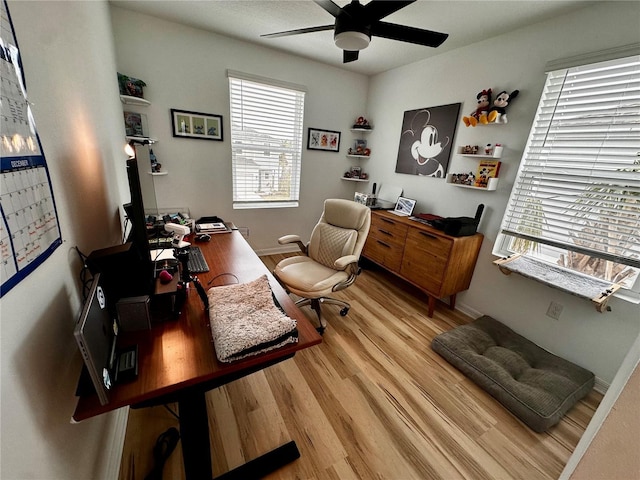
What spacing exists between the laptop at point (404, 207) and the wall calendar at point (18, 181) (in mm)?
2752

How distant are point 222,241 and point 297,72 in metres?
2.33

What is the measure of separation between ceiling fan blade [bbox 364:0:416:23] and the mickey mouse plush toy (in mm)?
1333

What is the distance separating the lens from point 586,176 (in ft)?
5.90

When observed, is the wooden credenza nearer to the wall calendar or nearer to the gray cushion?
the gray cushion

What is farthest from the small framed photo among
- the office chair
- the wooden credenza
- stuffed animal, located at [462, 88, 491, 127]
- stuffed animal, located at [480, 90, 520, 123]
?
stuffed animal, located at [480, 90, 520, 123]

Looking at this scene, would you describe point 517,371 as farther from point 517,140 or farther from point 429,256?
point 517,140

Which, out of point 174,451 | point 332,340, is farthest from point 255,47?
point 174,451

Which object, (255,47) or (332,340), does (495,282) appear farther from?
(255,47)

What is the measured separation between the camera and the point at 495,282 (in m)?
2.32

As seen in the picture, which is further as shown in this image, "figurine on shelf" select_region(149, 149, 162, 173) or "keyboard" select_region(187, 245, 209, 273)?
"figurine on shelf" select_region(149, 149, 162, 173)

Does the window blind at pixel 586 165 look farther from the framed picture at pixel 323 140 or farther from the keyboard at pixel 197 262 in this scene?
the keyboard at pixel 197 262

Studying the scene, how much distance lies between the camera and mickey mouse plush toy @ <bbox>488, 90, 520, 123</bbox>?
2086 millimetres

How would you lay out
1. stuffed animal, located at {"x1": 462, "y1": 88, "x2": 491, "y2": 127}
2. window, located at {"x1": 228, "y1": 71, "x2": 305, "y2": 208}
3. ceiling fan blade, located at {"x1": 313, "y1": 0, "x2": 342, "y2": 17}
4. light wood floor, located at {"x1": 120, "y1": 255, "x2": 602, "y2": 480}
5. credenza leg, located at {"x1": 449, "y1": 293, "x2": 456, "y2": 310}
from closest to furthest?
1. light wood floor, located at {"x1": 120, "y1": 255, "x2": 602, "y2": 480}
2. ceiling fan blade, located at {"x1": 313, "y1": 0, "x2": 342, "y2": 17}
3. stuffed animal, located at {"x1": 462, "y1": 88, "x2": 491, "y2": 127}
4. credenza leg, located at {"x1": 449, "y1": 293, "x2": 456, "y2": 310}
5. window, located at {"x1": 228, "y1": 71, "x2": 305, "y2": 208}

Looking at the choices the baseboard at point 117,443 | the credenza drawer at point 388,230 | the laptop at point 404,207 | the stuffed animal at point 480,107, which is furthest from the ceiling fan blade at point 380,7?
the baseboard at point 117,443
